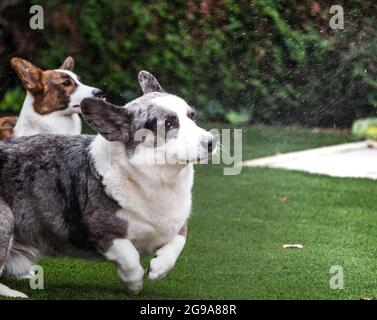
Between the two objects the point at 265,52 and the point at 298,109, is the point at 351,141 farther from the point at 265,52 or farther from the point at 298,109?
the point at 265,52

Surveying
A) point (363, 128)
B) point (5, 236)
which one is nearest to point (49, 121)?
point (5, 236)

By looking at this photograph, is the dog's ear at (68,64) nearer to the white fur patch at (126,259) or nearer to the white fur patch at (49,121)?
the white fur patch at (49,121)

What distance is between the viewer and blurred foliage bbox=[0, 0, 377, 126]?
5188mm

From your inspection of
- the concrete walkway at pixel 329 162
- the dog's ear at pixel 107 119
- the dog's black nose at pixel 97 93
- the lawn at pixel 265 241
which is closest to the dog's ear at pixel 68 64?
the dog's black nose at pixel 97 93

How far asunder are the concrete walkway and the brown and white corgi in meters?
1.25

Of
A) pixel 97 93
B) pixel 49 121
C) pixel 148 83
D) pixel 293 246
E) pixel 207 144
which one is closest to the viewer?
pixel 207 144

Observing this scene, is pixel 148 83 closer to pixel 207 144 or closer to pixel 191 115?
pixel 191 115

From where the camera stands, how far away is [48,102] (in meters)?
4.80

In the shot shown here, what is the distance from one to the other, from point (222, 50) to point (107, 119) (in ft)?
6.62

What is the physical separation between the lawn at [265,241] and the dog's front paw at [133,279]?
0.24 ft

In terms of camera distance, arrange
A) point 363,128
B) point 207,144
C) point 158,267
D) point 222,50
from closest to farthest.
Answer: point 207,144
point 158,267
point 222,50
point 363,128

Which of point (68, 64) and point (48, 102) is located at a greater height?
point (68, 64)

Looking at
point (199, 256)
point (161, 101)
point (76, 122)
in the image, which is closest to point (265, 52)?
point (76, 122)

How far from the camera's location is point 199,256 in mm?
4305
